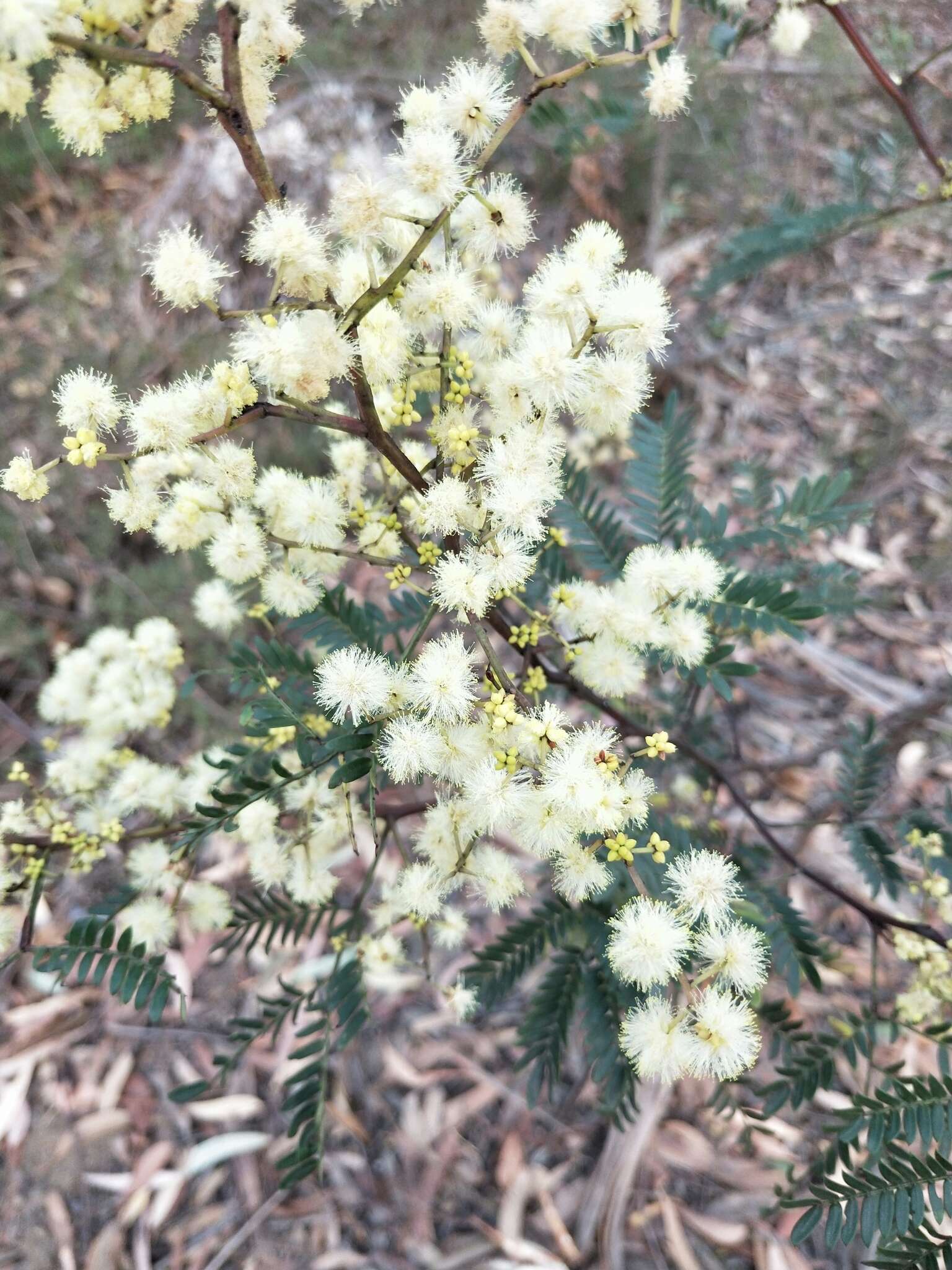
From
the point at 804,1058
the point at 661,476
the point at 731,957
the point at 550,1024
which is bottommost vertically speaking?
the point at 804,1058

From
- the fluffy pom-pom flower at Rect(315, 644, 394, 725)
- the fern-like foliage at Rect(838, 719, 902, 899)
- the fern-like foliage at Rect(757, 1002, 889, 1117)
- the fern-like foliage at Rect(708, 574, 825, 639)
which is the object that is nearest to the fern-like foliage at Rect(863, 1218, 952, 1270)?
the fern-like foliage at Rect(757, 1002, 889, 1117)

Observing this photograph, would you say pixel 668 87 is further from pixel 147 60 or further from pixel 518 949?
pixel 518 949

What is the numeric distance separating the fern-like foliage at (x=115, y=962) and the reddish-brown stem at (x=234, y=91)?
1110 mm

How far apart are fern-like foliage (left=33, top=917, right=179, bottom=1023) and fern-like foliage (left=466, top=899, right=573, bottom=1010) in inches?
21.8

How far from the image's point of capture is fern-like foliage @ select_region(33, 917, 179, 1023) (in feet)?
4.23

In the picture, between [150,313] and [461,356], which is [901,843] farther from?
[150,313]

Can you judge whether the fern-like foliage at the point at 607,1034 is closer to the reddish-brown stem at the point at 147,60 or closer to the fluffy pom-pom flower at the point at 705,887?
the fluffy pom-pom flower at the point at 705,887

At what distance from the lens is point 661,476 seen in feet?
5.52

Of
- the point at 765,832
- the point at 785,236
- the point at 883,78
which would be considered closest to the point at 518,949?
the point at 765,832

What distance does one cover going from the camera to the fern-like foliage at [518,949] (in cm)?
159

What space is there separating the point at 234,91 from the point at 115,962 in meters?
1.26

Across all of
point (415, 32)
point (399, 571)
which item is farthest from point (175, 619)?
point (415, 32)

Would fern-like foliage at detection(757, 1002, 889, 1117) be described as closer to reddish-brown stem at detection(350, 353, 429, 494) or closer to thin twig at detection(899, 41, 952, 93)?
reddish-brown stem at detection(350, 353, 429, 494)

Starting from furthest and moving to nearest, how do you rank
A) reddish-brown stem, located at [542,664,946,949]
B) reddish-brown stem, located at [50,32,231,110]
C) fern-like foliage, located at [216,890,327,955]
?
fern-like foliage, located at [216,890,327,955], reddish-brown stem, located at [542,664,946,949], reddish-brown stem, located at [50,32,231,110]
